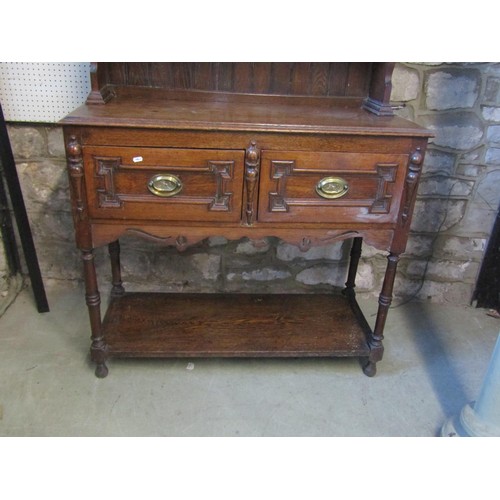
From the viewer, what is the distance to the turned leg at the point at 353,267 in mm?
2203

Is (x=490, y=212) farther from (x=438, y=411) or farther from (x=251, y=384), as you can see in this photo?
(x=251, y=384)

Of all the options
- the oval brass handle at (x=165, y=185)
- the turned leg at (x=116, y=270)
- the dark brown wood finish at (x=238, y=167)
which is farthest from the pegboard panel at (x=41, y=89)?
the oval brass handle at (x=165, y=185)

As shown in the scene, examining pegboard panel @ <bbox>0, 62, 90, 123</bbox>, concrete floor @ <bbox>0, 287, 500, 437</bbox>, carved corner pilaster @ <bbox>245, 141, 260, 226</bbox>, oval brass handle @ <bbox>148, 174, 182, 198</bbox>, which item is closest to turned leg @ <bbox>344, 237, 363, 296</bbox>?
concrete floor @ <bbox>0, 287, 500, 437</bbox>

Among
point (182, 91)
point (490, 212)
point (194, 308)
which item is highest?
point (182, 91)

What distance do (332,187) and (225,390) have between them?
0.93 m

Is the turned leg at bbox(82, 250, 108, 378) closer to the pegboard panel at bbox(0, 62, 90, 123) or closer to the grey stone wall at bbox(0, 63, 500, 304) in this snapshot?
the grey stone wall at bbox(0, 63, 500, 304)

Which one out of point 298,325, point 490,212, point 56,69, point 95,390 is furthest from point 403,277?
point 56,69

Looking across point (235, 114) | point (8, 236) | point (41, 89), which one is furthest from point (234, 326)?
point (41, 89)

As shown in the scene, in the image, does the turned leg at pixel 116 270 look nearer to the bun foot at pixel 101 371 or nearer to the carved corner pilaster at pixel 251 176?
the bun foot at pixel 101 371

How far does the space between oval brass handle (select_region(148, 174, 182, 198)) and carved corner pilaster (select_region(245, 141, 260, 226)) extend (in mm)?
232

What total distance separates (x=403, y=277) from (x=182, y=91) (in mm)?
1480

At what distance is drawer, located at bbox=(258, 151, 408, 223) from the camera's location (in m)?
1.51

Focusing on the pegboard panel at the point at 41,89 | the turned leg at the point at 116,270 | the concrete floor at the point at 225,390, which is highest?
the pegboard panel at the point at 41,89

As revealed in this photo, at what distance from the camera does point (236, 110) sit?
169cm
